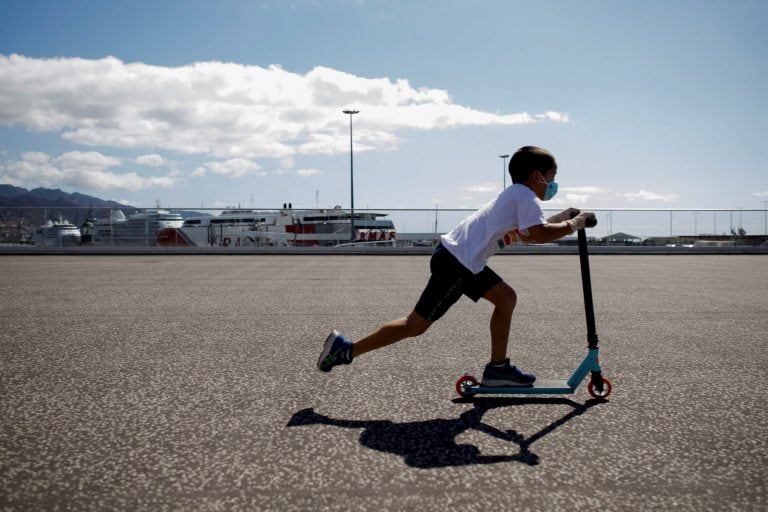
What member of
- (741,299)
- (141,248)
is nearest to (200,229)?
(141,248)

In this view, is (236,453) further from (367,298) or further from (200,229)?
(200,229)

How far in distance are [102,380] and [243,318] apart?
8.19 feet

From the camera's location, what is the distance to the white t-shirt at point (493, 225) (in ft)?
9.62

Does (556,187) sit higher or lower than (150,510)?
higher

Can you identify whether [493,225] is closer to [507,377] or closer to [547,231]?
[547,231]

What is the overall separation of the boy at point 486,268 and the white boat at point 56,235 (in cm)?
1942

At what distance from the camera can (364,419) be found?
111 inches

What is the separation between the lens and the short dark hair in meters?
3.05

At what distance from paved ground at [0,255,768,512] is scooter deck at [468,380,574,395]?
0.07 m

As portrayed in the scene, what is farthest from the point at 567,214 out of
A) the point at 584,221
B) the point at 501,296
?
the point at 501,296

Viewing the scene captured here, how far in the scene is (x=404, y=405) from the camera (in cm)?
304

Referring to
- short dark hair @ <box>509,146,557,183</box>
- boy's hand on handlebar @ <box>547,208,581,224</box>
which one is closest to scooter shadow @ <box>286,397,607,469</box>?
boy's hand on handlebar @ <box>547,208,581,224</box>

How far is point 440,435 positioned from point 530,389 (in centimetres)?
76

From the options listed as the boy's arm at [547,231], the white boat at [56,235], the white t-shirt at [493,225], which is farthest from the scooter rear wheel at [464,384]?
the white boat at [56,235]
